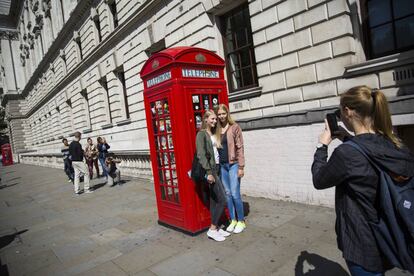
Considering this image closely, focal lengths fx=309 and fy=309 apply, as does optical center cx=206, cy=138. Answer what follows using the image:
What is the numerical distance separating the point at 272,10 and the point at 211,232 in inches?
179

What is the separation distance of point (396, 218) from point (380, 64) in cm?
384

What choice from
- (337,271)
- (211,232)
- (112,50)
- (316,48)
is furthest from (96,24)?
(337,271)

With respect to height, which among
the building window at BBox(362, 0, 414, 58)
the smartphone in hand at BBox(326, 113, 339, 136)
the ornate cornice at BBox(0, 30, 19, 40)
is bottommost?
the smartphone in hand at BBox(326, 113, 339, 136)

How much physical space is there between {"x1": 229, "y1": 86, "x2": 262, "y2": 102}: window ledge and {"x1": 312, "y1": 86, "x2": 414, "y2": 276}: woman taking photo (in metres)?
4.96

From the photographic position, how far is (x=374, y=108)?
Answer: 6.07ft

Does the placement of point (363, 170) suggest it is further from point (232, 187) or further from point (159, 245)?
point (159, 245)

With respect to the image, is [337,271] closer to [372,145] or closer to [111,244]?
[372,145]

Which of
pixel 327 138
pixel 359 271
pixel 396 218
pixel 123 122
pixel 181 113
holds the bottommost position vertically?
pixel 359 271

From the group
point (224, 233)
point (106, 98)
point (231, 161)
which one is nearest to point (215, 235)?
point (224, 233)

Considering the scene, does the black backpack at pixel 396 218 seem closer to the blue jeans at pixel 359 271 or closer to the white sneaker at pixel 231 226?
the blue jeans at pixel 359 271

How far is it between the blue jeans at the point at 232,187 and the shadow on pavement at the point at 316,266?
1.26m

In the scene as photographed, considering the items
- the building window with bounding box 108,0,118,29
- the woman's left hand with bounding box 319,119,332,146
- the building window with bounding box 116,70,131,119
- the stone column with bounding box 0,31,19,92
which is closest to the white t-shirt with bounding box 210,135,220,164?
the woman's left hand with bounding box 319,119,332,146

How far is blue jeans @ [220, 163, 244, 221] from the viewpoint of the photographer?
Answer: 4.84 metres

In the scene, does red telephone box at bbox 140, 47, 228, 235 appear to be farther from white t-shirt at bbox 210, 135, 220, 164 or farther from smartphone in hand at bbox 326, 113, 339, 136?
smartphone in hand at bbox 326, 113, 339, 136
